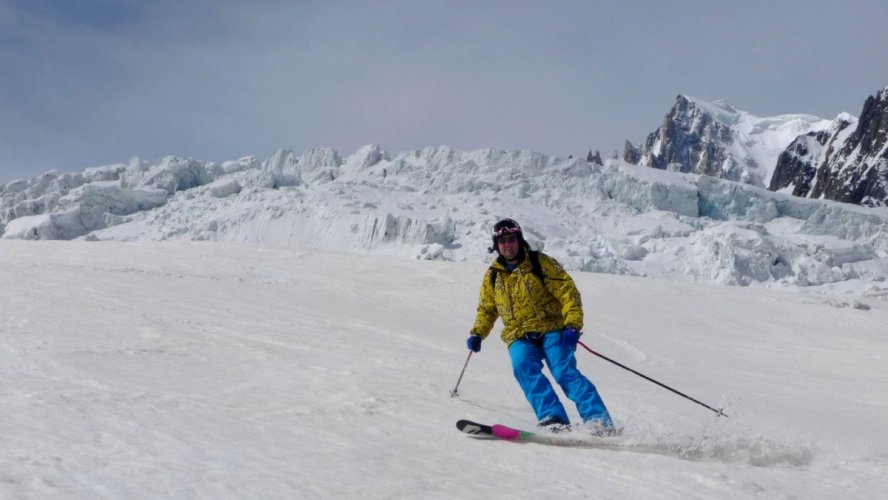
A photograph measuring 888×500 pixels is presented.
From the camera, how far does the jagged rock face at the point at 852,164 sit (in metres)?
93.2

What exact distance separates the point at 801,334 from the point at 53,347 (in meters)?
12.5

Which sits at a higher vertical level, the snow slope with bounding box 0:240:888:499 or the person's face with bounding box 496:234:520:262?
the person's face with bounding box 496:234:520:262

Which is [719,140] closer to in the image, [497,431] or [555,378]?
[555,378]

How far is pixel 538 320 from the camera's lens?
442 cm

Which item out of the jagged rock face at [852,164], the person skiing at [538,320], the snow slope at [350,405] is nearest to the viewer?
the snow slope at [350,405]

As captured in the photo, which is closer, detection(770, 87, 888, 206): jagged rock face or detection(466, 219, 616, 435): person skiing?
detection(466, 219, 616, 435): person skiing

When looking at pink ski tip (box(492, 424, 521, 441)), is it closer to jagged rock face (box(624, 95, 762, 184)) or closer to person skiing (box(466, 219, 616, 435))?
person skiing (box(466, 219, 616, 435))

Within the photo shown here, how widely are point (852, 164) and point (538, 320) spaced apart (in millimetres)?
111900

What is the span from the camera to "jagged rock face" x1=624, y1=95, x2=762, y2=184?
546ft

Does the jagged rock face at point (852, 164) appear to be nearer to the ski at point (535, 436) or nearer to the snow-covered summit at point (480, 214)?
the snow-covered summit at point (480, 214)

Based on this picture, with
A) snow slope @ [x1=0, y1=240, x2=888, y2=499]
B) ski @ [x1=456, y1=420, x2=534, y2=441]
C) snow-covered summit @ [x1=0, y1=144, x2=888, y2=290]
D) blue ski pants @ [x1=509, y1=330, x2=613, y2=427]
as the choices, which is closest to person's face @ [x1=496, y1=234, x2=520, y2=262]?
blue ski pants @ [x1=509, y1=330, x2=613, y2=427]

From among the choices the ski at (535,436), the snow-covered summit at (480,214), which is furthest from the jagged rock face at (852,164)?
the ski at (535,436)

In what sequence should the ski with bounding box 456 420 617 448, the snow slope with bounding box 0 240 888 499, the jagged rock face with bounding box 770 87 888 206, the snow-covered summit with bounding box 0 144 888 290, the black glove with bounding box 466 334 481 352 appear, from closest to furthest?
the snow slope with bounding box 0 240 888 499, the ski with bounding box 456 420 617 448, the black glove with bounding box 466 334 481 352, the snow-covered summit with bounding box 0 144 888 290, the jagged rock face with bounding box 770 87 888 206

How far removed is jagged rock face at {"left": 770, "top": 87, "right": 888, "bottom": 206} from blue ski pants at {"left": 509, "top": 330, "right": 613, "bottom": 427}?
10373 cm
